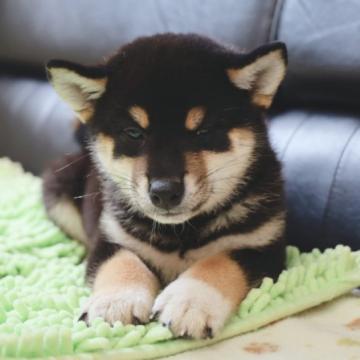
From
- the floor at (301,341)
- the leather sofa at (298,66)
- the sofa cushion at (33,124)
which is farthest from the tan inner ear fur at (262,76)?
the sofa cushion at (33,124)

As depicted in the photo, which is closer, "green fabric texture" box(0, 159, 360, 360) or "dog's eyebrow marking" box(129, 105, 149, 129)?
"green fabric texture" box(0, 159, 360, 360)

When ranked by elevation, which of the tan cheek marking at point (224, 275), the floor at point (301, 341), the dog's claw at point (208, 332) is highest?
the tan cheek marking at point (224, 275)

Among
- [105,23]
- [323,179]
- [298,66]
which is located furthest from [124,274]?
[105,23]

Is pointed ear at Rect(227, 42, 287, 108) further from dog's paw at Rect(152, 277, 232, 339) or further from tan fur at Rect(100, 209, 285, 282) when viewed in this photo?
dog's paw at Rect(152, 277, 232, 339)

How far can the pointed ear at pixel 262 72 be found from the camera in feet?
4.46

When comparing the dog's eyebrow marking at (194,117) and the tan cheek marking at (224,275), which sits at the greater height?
the dog's eyebrow marking at (194,117)

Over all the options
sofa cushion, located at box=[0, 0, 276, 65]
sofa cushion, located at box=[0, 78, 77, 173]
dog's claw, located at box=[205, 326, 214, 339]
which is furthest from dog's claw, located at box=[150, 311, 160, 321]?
sofa cushion, located at box=[0, 78, 77, 173]

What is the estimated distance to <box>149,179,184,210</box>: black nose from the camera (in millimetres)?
1256

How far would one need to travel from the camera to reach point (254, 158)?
147 cm

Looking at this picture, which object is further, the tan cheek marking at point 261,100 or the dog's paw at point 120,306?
the tan cheek marking at point 261,100

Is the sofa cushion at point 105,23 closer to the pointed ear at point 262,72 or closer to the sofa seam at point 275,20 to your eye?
the sofa seam at point 275,20

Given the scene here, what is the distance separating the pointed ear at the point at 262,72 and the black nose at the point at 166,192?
287mm

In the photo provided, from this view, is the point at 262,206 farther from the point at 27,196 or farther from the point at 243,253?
the point at 27,196

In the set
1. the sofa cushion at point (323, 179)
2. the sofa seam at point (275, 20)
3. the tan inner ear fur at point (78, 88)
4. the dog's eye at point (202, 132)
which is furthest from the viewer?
the sofa seam at point (275, 20)
